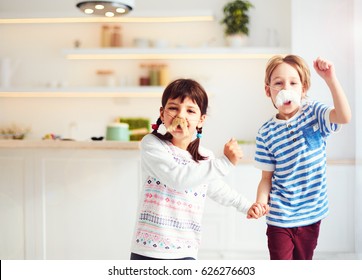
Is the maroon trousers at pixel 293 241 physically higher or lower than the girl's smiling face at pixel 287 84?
lower

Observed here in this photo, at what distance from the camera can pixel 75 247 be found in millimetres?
1504

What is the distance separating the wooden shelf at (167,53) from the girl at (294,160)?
1.00 m

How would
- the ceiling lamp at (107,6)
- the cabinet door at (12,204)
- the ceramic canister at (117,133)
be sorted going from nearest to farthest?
the ceiling lamp at (107,6), the cabinet door at (12,204), the ceramic canister at (117,133)

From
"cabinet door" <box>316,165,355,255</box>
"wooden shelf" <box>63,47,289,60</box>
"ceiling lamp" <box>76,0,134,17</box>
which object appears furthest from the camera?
"wooden shelf" <box>63,47,289,60</box>

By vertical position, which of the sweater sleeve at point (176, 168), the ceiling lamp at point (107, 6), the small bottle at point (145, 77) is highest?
the ceiling lamp at point (107, 6)

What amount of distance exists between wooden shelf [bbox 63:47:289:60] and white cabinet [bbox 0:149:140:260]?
568 millimetres

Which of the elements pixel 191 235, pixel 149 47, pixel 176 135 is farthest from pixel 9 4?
pixel 149 47

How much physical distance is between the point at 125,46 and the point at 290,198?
142 cm

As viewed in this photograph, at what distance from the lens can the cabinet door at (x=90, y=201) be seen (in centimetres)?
151

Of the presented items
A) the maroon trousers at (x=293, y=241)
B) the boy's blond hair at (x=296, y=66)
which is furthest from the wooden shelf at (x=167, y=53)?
the maroon trousers at (x=293, y=241)

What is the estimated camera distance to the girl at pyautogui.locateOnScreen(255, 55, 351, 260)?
850mm

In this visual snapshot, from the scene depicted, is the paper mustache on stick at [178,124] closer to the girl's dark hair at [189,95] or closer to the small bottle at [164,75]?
the girl's dark hair at [189,95]

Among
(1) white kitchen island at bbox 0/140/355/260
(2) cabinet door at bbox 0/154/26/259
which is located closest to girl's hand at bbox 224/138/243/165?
(1) white kitchen island at bbox 0/140/355/260

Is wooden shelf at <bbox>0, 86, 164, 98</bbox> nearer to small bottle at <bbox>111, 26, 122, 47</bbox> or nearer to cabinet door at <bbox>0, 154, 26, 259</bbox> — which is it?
small bottle at <bbox>111, 26, 122, 47</bbox>
